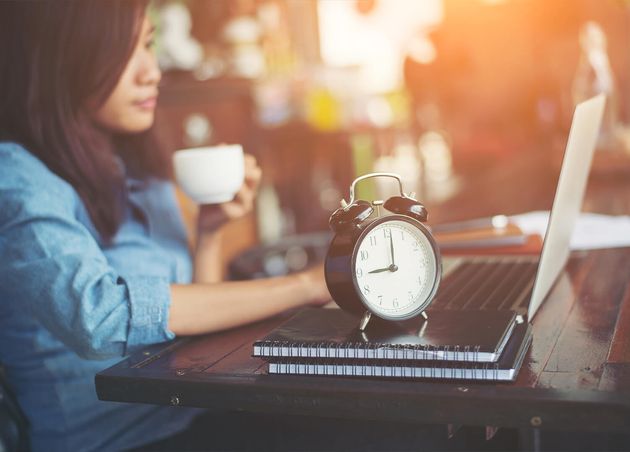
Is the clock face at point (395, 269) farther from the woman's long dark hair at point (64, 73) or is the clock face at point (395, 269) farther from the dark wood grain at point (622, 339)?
the woman's long dark hair at point (64, 73)

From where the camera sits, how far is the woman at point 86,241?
3.33 feet

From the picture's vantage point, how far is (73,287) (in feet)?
3.24

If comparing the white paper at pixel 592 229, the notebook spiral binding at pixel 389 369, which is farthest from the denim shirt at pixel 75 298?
the white paper at pixel 592 229

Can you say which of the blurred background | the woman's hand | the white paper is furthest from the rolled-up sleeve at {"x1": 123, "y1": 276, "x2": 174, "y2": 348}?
the blurred background

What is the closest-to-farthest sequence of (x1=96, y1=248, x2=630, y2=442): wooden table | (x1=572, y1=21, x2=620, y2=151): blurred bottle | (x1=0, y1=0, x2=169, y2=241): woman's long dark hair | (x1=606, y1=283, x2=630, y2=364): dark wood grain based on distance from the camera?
A: (x1=96, y1=248, x2=630, y2=442): wooden table, (x1=606, y1=283, x2=630, y2=364): dark wood grain, (x1=0, y1=0, x2=169, y2=241): woman's long dark hair, (x1=572, y1=21, x2=620, y2=151): blurred bottle

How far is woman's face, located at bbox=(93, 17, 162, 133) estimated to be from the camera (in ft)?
4.34

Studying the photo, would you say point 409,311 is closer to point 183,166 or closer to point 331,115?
point 183,166

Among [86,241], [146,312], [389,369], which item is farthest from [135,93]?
[389,369]

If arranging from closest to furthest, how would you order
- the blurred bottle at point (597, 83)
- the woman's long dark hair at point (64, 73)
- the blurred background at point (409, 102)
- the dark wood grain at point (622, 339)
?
1. the dark wood grain at point (622, 339)
2. the woman's long dark hair at point (64, 73)
3. the blurred bottle at point (597, 83)
4. the blurred background at point (409, 102)

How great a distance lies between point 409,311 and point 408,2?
659 cm

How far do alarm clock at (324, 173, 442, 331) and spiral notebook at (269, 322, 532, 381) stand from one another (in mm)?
69

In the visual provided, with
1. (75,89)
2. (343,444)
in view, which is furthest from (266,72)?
(343,444)

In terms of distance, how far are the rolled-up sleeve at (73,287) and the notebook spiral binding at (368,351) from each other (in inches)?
9.3

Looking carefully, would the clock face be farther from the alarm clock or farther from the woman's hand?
the woman's hand
